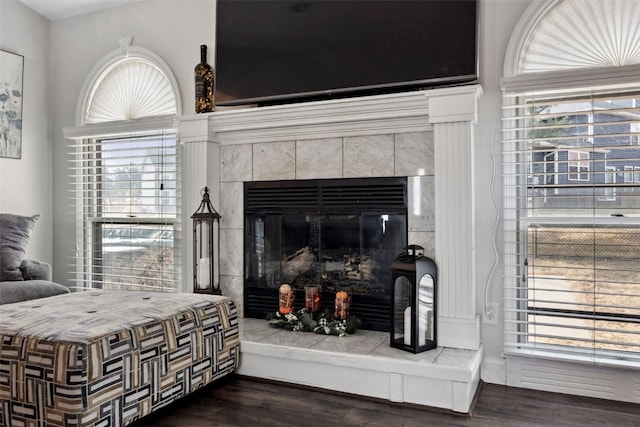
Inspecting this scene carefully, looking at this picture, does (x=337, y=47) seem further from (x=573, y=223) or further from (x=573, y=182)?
(x=573, y=223)

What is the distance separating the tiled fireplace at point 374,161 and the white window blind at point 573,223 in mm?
291

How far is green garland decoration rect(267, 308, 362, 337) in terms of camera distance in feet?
9.57

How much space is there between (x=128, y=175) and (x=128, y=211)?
0.29 m

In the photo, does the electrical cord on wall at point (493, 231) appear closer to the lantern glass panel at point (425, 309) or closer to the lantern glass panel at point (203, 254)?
the lantern glass panel at point (425, 309)

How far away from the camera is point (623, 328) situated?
2.54m

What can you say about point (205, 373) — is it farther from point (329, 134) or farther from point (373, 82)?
point (373, 82)

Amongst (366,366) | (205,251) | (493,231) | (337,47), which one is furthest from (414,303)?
(337,47)

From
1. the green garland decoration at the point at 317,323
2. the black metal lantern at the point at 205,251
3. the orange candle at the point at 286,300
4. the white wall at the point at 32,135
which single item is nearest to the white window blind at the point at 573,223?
the green garland decoration at the point at 317,323

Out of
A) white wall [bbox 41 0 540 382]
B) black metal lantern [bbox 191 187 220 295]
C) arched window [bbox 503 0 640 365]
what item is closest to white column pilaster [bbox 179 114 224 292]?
black metal lantern [bbox 191 187 220 295]

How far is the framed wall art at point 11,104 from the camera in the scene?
3982 mm

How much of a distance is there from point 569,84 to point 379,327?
1.71 meters

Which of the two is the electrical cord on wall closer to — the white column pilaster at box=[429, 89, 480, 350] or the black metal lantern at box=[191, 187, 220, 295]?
the white column pilaster at box=[429, 89, 480, 350]

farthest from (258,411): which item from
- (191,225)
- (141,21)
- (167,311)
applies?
(141,21)

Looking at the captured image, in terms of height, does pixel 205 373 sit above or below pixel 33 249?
below
